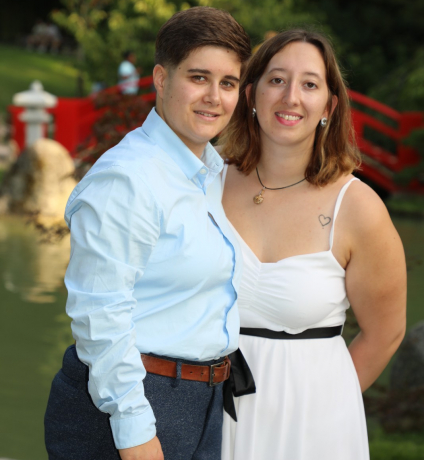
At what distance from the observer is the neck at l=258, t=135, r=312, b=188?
243 centimetres

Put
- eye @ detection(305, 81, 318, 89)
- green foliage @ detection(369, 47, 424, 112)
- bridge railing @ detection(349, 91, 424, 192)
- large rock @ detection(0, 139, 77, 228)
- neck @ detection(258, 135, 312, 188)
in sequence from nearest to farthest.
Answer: eye @ detection(305, 81, 318, 89), neck @ detection(258, 135, 312, 188), large rock @ detection(0, 139, 77, 228), bridge railing @ detection(349, 91, 424, 192), green foliage @ detection(369, 47, 424, 112)

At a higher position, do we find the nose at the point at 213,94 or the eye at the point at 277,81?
the eye at the point at 277,81

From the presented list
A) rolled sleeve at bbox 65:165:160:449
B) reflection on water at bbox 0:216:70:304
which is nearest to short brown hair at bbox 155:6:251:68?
rolled sleeve at bbox 65:165:160:449

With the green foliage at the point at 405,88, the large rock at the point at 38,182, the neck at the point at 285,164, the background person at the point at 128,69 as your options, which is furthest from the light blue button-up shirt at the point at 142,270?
the green foliage at the point at 405,88

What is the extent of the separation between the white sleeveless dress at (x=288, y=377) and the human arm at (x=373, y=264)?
5cm

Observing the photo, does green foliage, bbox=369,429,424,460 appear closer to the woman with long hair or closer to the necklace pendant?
the woman with long hair

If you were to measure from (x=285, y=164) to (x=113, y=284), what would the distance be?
1.00 meters

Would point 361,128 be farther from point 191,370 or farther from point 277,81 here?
point 191,370

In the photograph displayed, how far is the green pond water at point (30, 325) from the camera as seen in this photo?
4.27m

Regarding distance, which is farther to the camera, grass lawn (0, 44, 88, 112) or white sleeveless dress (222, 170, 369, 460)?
grass lawn (0, 44, 88, 112)

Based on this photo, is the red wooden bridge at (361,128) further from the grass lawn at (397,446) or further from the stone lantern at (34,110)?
the grass lawn at (397,446)

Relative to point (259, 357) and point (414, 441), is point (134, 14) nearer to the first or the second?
point (414, 441)

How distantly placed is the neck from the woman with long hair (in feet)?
0.10

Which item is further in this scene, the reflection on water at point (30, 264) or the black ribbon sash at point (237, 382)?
the reflection on water at point (30, 264)
